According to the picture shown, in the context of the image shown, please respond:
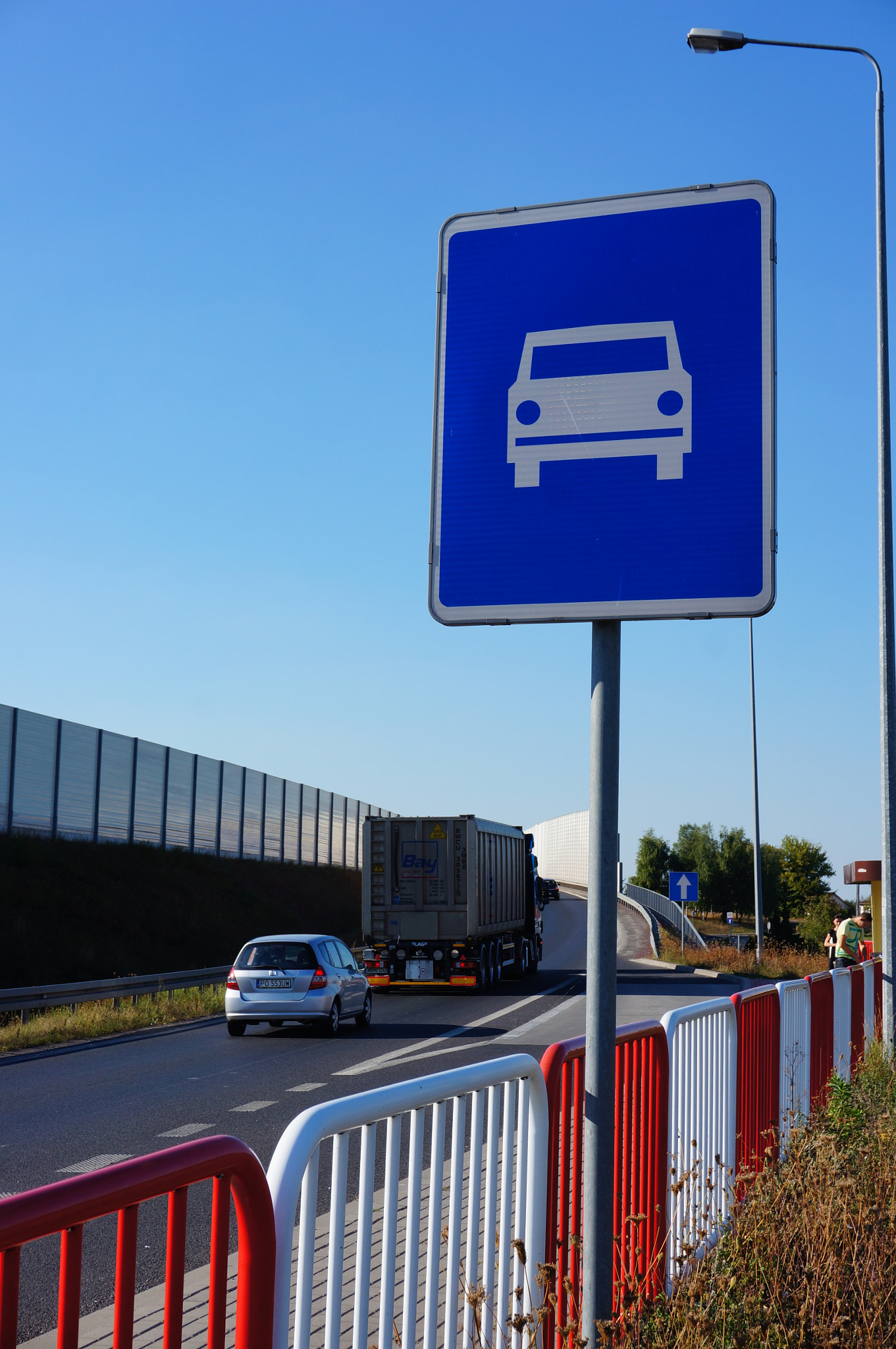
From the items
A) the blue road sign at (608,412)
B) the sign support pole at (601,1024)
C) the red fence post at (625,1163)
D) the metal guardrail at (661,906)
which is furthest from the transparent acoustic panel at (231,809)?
the sign support pole at (601,1024)

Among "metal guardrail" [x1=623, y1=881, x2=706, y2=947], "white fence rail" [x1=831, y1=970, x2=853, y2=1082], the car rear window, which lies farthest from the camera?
"metal guardrail" [x1=623, y1=881, x2=706, y2=947]

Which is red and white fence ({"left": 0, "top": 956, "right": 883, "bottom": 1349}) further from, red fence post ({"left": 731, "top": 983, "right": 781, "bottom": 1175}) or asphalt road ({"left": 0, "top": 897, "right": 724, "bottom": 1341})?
asphalt road ({"left": 0, "top": 897, "right": 724, "bottom": 1341})

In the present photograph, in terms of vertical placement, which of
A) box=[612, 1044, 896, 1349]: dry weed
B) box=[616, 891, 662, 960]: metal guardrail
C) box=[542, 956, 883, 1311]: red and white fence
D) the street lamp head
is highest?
the street lamp head

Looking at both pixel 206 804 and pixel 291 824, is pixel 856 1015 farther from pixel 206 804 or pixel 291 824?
pixel 291 824

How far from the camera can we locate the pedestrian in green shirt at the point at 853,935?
746 inches

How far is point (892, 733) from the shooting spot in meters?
12.3

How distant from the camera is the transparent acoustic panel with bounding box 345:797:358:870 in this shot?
65.2m

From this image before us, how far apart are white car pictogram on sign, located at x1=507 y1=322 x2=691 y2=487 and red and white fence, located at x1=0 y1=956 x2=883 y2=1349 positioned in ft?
5.53

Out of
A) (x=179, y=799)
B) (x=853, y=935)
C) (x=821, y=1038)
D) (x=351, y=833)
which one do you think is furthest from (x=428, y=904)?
(x=351, y=833)

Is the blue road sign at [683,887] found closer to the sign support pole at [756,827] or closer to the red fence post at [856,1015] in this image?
the sign support pole at [756,827]

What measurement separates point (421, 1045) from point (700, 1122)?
12.0m

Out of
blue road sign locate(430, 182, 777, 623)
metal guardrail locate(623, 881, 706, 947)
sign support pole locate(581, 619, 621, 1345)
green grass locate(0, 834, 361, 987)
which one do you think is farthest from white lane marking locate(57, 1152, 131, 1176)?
metal guardrail locate(623, 881, 706, 947)

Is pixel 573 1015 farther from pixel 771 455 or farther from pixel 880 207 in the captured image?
pixel 771 455

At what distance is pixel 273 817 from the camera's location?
176 ft
